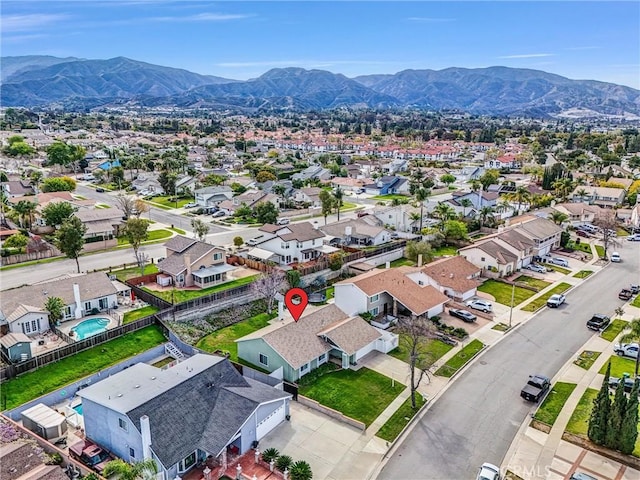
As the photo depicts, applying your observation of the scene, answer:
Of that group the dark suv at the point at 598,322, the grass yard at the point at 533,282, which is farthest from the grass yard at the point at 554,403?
the grass yard at the point at 533,282

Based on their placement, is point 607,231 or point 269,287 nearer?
point 269,287

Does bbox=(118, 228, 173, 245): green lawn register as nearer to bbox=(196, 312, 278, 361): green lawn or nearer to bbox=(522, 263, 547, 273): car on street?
bbox=(196, 312, 278, 361): green lawn

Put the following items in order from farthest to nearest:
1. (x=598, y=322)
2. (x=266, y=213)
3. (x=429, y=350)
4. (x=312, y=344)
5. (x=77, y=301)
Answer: (x=266, y=213), (x=598, y=322), (x=77, y=301), (x=429, y=350), (x=312, y=344)

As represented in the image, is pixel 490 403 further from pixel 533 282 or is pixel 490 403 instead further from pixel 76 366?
pixel 76 366

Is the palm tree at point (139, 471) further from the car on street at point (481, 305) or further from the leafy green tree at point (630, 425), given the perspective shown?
the car on street at point (481, 305)

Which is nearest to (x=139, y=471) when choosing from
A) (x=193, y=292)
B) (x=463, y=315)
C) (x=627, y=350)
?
(x=193, y=292)

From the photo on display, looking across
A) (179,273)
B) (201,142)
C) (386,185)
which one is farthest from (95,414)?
(201,142)

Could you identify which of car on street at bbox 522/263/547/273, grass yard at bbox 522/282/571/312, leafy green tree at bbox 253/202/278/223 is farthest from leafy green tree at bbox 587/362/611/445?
leafy green tree at bbox 253/202/278/223
